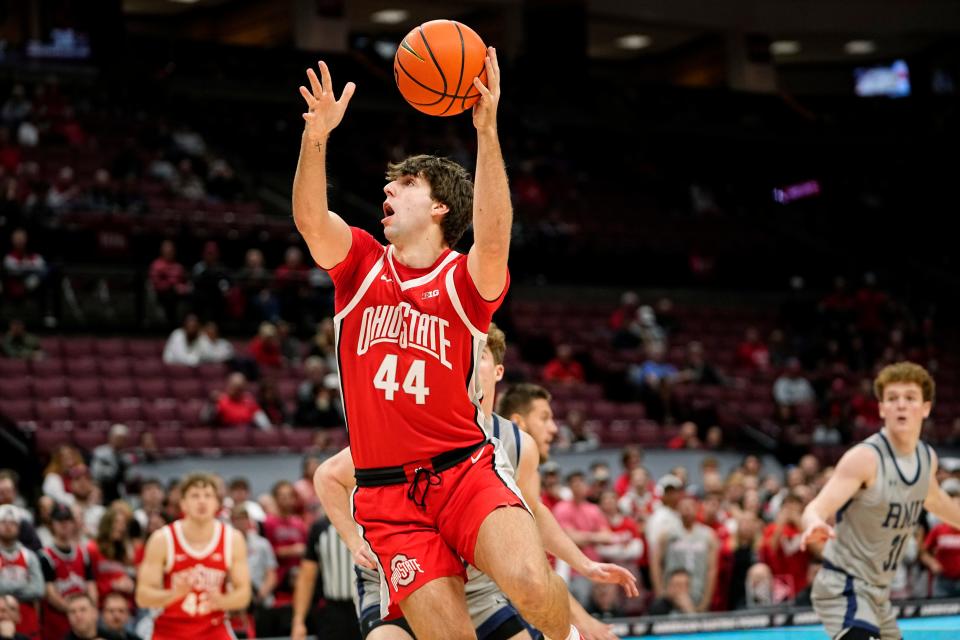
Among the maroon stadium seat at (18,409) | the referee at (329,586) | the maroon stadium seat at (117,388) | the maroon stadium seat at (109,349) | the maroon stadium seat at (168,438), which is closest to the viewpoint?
the referee at (329,586)

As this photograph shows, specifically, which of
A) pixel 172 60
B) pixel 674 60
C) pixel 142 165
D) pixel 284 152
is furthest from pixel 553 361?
pixel 674 60

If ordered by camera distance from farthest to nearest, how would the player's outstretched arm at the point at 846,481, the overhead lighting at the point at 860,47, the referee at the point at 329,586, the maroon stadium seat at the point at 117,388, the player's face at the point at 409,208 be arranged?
the overhead lighting at the point at 860,47 < the maroon stadium seat at the point at 117,388 < the referee at the point at 329,586 < the player's outstretched arm at the point at 846,481 < the player's face at the point at 409,208

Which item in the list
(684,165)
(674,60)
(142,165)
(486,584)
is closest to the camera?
(486,584)

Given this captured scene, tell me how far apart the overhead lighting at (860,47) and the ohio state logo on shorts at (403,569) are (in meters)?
30.6

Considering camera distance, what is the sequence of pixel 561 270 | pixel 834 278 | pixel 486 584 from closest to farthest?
pixel 486 584 < pixel 561 270 < pixel 834 278

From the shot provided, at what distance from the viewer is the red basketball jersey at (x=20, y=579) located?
31.8 feet

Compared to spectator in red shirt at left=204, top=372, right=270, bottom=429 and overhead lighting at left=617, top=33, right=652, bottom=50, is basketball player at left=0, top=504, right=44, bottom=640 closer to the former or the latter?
spectator in red shirt at left=204, top=372, right=270, bottom=429

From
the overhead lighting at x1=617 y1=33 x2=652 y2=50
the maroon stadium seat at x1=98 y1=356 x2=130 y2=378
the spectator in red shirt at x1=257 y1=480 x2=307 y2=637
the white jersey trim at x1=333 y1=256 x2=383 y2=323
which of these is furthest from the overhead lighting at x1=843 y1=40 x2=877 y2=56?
the white jersey trim at x1=333 y1=256 x2=383 y2=323

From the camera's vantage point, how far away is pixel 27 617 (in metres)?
9.80

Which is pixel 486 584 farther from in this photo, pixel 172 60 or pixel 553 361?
pixel 172 60

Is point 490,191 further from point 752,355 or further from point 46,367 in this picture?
point 752,355

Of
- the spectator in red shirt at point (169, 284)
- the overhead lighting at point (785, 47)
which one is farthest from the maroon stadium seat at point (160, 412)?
the overhead lighting at point (785, 47)

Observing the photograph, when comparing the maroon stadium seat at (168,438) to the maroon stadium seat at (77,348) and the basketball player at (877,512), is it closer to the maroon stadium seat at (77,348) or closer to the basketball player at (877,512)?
the maroon stadium seat at (77,348)

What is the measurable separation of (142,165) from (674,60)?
54.4 feet
